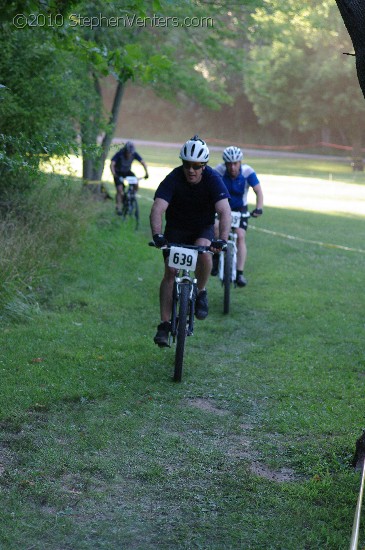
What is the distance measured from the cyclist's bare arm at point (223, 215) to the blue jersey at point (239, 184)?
3787 millimetres

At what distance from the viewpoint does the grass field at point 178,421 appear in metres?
5.13

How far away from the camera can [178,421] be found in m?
7.04

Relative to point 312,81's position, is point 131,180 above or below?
below

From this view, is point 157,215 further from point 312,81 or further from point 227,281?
point 312,81

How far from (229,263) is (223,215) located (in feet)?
9.76

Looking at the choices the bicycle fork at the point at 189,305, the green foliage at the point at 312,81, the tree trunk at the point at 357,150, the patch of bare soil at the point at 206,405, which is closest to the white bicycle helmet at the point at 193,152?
the bicycle fork at the point at 189,305

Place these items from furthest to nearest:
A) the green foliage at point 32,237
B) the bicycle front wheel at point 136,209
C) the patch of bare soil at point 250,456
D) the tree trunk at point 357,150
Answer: the tree trunk at point 357,150 → the bicycle front wheel at point 136,209 → the green foliage at point 32,237 → the patch of bare soil at point 250,456

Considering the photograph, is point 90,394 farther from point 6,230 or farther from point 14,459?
point 6,230

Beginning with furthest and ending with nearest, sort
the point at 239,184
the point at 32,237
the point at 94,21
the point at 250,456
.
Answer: the point at 94,21 < the point at 239,184 < the point at 32,237 < the point at 250,456

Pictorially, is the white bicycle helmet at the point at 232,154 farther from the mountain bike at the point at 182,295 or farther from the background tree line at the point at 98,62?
the mountain bike at the point at 182,295

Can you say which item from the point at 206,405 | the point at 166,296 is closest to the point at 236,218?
the point at 166,296

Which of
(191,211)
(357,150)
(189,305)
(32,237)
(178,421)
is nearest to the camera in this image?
(178,421)

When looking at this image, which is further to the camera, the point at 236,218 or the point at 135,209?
the point at 135,209

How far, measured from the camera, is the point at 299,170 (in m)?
56.2
